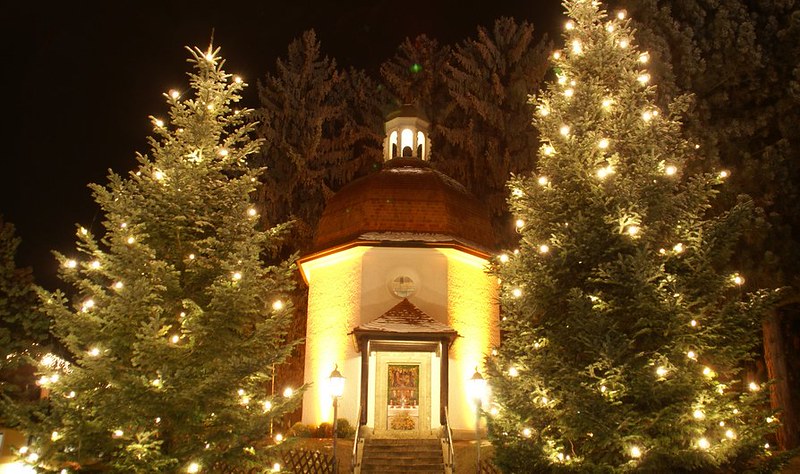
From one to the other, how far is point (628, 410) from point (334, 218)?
1261cm

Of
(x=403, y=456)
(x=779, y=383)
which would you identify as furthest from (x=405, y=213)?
(x=779, y=383)

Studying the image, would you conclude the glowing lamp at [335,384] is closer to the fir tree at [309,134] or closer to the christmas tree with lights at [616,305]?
the christmas tree with lights at [616,305]

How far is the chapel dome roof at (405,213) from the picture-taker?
64.0ft

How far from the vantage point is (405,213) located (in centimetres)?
→ 1988

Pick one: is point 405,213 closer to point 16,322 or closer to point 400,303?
point 400,303

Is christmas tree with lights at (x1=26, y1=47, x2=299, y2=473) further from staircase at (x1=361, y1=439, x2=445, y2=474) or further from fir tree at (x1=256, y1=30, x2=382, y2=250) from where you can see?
fir tree at (x1=256, y1=30, x2=382, y2=250)

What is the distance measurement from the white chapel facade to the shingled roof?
3 centimetres

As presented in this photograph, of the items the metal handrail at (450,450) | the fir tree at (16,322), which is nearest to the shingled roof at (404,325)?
the metal handrail at (450,450)

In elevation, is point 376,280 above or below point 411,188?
below

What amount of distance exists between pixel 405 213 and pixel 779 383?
37.2 feet

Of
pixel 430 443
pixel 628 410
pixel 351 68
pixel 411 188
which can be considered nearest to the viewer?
pixel 628 410

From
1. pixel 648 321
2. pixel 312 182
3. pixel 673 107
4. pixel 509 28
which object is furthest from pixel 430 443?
pixel 509 28

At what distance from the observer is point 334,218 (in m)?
20.8

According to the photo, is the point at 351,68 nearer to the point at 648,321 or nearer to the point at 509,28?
the point at 509,28
